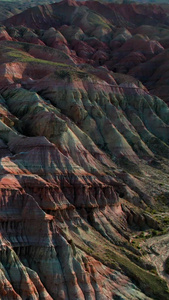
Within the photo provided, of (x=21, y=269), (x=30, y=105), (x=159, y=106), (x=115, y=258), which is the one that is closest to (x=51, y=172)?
(x=115, y=258)

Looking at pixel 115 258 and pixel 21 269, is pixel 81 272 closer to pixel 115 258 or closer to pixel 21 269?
pixel 21 269

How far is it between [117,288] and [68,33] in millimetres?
136040

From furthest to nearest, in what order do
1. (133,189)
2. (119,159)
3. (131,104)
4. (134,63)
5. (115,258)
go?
(134,63) → (131,104) → (119,159) → (133,189) → (115,258)

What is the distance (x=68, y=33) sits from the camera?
176 metres

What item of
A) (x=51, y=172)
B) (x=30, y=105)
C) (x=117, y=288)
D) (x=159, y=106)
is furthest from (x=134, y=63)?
(x=117, y=288)

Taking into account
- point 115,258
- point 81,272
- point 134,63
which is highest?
point 81,272

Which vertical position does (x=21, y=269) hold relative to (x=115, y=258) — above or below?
above

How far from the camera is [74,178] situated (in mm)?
61219

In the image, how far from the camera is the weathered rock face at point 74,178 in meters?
43.7

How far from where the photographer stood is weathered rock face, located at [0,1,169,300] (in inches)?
1721

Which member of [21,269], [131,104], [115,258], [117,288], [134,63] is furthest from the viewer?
[134,63]

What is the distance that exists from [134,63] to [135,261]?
10786 centimetres

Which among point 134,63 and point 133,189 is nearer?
point 133,189

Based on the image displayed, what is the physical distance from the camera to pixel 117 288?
48.0m
